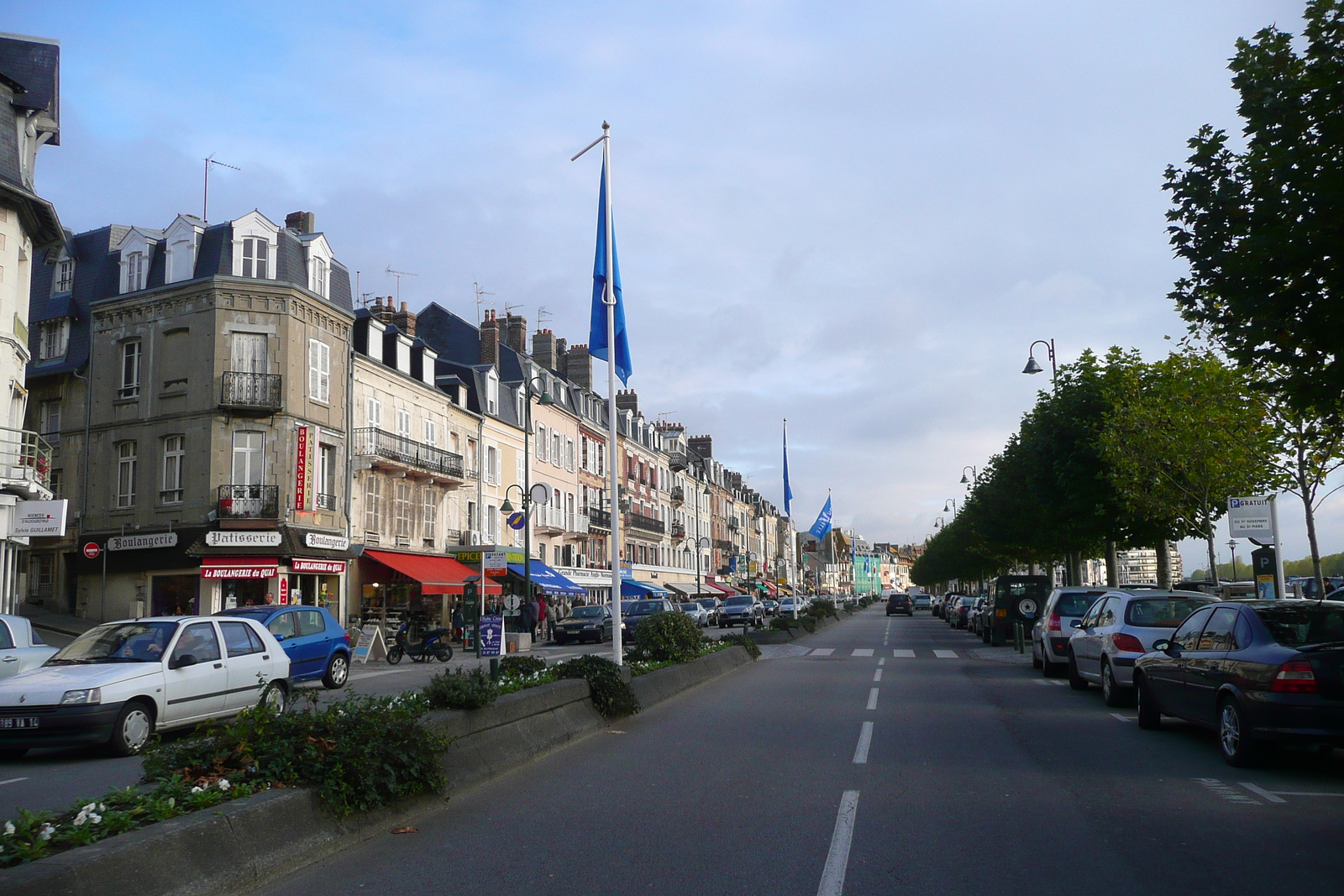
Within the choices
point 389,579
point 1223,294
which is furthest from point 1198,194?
point 389,579

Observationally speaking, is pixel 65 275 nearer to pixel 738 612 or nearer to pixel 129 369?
pixel 129 369

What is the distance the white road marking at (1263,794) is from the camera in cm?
769

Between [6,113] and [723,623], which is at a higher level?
[6,113]

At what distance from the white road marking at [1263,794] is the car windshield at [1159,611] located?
5.74 meters

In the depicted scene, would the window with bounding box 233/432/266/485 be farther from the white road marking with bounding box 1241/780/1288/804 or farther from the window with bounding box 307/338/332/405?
the white road marking with bounding box 1241/780/1288/804

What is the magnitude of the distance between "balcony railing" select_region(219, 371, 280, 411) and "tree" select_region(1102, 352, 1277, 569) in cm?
2300

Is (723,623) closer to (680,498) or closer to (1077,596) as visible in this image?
(680,498)

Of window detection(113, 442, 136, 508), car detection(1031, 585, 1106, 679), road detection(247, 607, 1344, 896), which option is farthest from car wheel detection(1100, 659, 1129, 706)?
window detection(113, 442, 136, 508)

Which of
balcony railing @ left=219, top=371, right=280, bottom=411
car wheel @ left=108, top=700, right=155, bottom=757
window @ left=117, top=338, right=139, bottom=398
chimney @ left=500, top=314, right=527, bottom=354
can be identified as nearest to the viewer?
car wheel @ left=108, top=700, right=155, bottom=757

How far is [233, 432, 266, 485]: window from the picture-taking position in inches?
1223

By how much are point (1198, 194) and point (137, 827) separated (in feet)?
33.3

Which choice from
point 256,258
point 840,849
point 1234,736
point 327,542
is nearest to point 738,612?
point 327,542

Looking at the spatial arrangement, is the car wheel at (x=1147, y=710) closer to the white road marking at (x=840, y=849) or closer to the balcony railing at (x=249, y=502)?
the white road marking at (x=840, y=849)

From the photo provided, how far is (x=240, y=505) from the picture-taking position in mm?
30625
